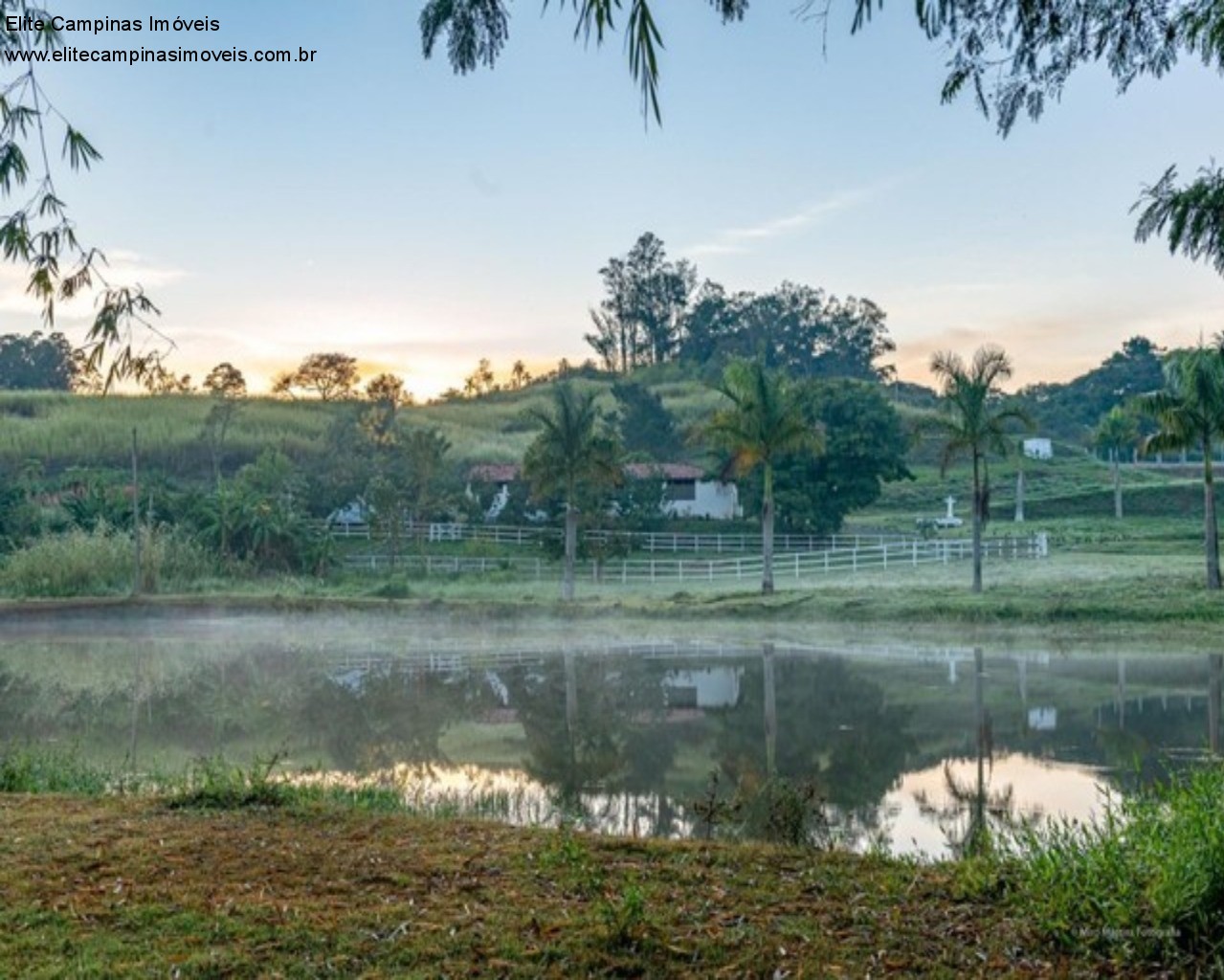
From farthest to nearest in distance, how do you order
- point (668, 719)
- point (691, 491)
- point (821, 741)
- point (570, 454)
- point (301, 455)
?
1. point (301, 455)
2. point (691, 491)
3. point (570, 454)
4. point (668, 719)
5. point (821, 741)

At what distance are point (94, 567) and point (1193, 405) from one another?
27887 mm

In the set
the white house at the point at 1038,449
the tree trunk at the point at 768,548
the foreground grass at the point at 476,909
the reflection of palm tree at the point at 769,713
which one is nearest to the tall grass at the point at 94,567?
the tree trunk at the point at 768,548

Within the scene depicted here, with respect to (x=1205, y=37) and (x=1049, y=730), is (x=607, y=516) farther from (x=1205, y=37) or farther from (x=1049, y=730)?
(x=1205, y=37)

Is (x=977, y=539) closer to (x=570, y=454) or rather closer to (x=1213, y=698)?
(x=570, y=454)

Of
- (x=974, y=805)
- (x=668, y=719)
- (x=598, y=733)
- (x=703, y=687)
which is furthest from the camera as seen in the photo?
(x=703, y=687)

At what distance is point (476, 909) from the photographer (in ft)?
14.5

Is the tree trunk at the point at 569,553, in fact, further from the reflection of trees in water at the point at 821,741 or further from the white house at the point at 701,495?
the white house at the point at 701,495

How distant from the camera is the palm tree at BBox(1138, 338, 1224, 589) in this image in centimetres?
2778

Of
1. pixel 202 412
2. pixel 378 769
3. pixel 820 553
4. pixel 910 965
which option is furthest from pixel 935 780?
pixel 202 412

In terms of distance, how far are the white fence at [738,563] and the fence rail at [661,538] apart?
227 centimetres

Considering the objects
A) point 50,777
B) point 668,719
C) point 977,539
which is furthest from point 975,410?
point 50,777

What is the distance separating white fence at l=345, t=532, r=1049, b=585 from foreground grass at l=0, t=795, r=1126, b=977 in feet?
97.6

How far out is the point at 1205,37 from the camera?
18.4 feet

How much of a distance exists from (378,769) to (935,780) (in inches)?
211
